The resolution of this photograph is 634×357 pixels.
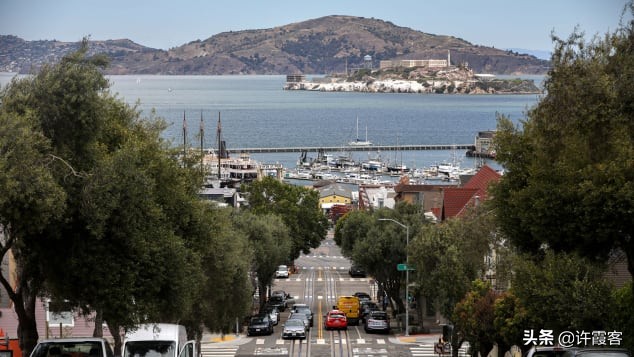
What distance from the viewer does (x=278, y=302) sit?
2906 inches

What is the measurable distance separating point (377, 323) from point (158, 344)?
111 ft

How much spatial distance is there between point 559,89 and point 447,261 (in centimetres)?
2508

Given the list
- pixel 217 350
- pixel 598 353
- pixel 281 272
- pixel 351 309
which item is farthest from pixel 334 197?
pixel 598 353

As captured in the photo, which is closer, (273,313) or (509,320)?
(509,320)

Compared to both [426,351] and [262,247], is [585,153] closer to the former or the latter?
[426,351]

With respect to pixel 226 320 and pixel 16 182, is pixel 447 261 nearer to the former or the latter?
pixel 226 320

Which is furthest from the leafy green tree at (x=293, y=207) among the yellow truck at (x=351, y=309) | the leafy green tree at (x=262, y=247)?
the yellow truck at (x=351, y=309)

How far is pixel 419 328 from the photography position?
6362 cm

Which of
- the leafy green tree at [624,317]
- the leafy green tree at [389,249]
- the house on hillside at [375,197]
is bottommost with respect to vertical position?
the house on hillside at [375,197]

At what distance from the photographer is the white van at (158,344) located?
92.0ft

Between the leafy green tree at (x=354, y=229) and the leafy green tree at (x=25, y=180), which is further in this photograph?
the leafy green tree at (x=354, y=229)

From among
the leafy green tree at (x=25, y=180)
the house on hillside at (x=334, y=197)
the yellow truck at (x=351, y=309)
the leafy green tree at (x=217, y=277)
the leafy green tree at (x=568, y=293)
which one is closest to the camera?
the leafy green tree at (x=25, y=180)

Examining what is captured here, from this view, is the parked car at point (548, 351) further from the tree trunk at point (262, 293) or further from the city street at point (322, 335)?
the tree trunk at point (262, 293)

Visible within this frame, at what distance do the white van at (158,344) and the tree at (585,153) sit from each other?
925cm
